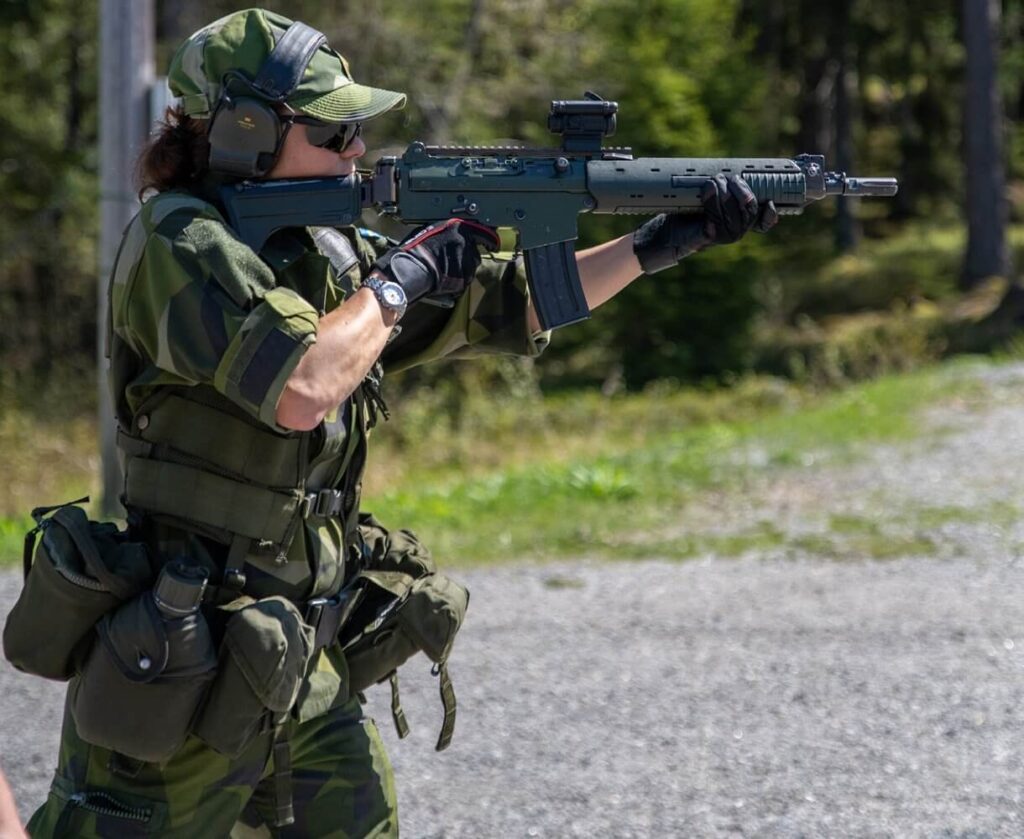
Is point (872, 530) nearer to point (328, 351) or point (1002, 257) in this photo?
point (328, 351)

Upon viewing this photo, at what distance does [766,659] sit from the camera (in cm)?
557

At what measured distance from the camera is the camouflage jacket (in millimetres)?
2623

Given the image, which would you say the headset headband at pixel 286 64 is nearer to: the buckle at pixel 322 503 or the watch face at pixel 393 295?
the watch face at pixel 393 295

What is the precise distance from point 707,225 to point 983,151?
825 inches

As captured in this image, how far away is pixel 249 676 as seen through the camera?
2721mm

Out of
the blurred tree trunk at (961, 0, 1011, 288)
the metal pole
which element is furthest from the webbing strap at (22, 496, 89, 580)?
the blurred tree trunk at (961, 0, 1011, 288)

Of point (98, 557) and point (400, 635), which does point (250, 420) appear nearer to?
point (98, 557)

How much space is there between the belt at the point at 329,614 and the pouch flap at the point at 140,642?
0.34 meters

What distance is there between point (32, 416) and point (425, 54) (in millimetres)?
5299

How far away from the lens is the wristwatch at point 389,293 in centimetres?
277

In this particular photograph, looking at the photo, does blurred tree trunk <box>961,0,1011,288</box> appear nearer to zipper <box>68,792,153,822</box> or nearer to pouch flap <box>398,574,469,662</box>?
pouch flap <box>398,574,469,662</box>

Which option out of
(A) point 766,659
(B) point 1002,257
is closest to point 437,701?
(A) point 766,659

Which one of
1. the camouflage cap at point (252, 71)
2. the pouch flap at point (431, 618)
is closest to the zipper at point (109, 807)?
the pouch flap at point (431, 618)

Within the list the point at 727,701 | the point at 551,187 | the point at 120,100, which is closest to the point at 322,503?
the point at 551,187
